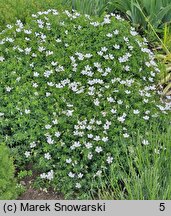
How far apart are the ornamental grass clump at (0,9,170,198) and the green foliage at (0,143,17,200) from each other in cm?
23

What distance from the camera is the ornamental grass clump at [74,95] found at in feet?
12.5

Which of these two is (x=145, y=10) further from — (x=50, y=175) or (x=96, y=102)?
(x=50, y=175)

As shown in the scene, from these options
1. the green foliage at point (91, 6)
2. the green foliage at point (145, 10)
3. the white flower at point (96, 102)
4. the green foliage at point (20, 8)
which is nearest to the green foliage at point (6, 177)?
the white flower at point (96, 102)

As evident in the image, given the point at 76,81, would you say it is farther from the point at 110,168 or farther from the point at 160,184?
the point at 160,184

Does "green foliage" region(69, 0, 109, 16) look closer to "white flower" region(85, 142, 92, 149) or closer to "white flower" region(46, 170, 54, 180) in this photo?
"white flower" region(85, 142, 92, 149)

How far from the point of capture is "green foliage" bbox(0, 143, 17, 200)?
11.5 feet

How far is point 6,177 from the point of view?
3.55 metres

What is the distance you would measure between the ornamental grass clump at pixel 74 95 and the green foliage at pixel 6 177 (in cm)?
23

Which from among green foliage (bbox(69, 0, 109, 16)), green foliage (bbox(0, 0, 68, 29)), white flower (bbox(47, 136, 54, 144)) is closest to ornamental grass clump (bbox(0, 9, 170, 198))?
white flower (bbox(47, 136, 54, 144))

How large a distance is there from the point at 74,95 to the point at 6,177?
0.99 m

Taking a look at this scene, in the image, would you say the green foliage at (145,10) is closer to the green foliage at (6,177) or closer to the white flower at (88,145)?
the white flower at (88,145)

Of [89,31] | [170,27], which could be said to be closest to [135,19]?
[170,27]

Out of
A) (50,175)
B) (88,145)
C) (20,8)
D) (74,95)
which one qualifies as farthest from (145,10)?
(50,175)

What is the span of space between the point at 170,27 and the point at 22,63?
6.45 feet
